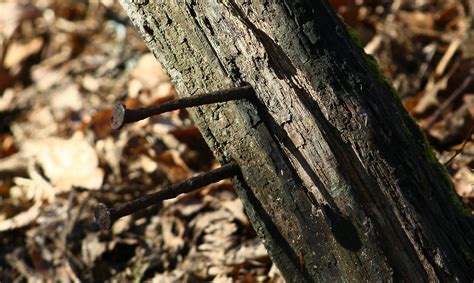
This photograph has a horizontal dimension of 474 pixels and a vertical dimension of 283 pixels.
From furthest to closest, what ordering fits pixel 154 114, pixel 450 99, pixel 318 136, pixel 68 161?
1. pixel 68 161
2. pixel 450 99
3. pixel 318 136
4. pixel 154 114

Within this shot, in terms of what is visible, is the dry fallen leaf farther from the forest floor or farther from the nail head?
the nail head

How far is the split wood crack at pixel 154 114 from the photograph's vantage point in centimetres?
153

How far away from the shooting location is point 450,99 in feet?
10.7

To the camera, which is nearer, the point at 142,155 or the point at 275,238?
the point at 275,238

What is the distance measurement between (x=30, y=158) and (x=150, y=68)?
40.7 inches

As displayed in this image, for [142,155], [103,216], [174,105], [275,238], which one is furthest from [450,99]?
[103,216]

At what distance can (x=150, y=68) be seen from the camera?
4.20 m

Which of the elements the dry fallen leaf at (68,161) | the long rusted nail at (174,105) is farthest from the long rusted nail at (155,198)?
the dry fallen leaf at (68,161)

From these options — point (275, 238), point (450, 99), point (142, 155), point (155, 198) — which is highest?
point (142, 155)

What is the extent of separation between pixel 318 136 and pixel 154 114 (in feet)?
1.51

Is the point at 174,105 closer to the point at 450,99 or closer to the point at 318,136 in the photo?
the point at 318,136

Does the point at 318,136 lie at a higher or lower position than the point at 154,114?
lower

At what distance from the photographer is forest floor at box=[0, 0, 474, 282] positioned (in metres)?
2.88

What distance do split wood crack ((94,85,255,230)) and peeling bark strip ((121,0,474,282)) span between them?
0.08 m
